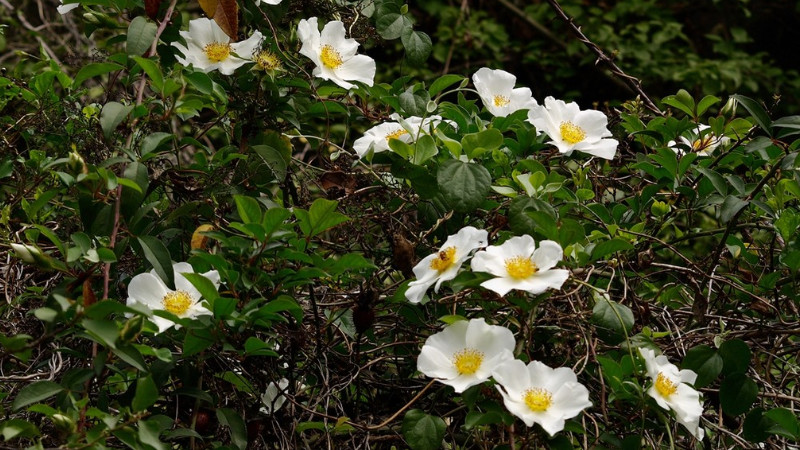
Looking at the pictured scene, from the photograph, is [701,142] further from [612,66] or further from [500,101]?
[500,101]

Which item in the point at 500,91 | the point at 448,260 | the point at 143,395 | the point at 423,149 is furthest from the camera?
the point at 500,91

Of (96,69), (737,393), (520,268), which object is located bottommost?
(737,393)

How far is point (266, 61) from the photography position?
1241 mm

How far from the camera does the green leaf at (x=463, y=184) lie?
1058 mm

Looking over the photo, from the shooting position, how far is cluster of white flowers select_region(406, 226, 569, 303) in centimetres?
94

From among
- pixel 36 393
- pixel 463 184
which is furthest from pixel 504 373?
pixel 36 393

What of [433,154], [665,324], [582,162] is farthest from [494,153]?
[665,324]

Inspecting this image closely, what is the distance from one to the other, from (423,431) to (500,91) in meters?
0.59

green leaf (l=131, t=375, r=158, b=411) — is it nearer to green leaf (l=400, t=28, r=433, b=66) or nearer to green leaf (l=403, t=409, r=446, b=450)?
green leaf (l=403, t=409, r=446, b=450)

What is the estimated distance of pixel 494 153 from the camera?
1.16 meters

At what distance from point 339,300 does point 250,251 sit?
35 centimetres

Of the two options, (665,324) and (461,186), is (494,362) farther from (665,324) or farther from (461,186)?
(665,324)

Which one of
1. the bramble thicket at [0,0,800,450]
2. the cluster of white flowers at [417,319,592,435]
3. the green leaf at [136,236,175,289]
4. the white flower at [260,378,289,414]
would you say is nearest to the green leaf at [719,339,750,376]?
the bramble thicket at [0,0,800,450]

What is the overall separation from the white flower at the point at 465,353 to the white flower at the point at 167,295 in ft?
0.92
